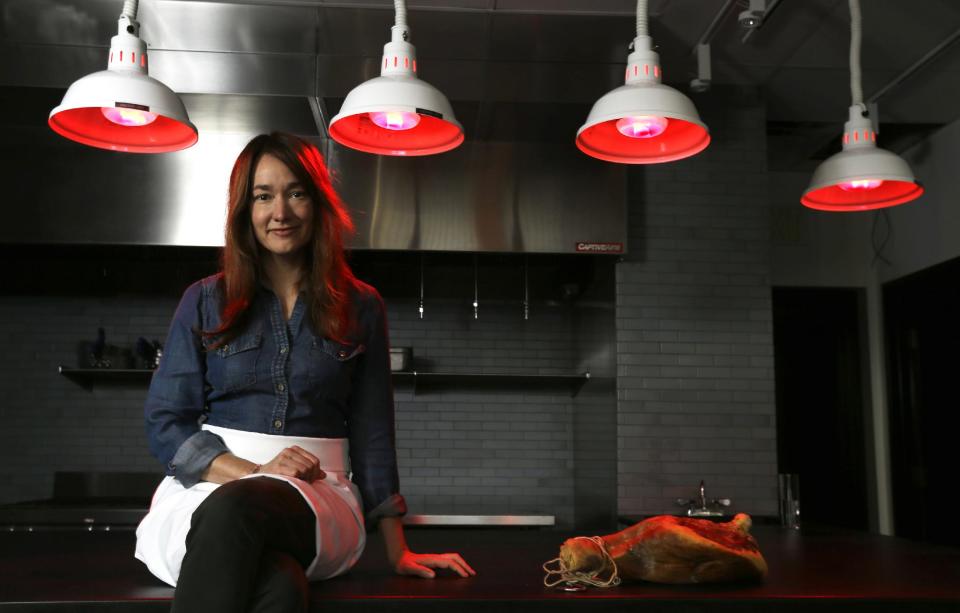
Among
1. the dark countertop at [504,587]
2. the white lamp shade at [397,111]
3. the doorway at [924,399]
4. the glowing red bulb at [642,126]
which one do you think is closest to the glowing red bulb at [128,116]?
the white lamp shade at [397,111]

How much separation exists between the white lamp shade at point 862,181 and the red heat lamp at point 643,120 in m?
0.59

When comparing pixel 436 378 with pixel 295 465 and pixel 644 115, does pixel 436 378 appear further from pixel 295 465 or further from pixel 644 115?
pixel 295 465

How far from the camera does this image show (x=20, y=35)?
3.53 metres

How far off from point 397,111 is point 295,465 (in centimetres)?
93

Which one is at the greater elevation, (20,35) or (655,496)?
(20,35)

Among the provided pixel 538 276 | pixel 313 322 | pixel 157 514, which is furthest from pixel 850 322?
pixel 157 514

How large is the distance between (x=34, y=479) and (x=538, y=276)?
273 centimetres

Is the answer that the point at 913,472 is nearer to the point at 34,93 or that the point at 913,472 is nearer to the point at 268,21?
the point at 268,21

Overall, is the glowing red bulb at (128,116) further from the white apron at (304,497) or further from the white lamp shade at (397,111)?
the white apron at (304,497)

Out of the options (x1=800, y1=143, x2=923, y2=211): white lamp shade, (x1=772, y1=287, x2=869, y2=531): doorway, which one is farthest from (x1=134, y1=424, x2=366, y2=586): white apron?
(x1=772, y1=287, x2=869, y2=531): doorway

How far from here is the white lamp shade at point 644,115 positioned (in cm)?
220

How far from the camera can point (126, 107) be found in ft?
7.07

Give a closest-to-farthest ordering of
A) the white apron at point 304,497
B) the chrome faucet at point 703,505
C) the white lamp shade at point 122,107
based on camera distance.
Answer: the white apron at point 304,497 < the white lamp shade at point 122,107 < the chrome faucet at point 703,505

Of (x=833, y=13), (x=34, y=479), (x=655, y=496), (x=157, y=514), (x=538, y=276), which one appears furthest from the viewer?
(x=538, y=276)
